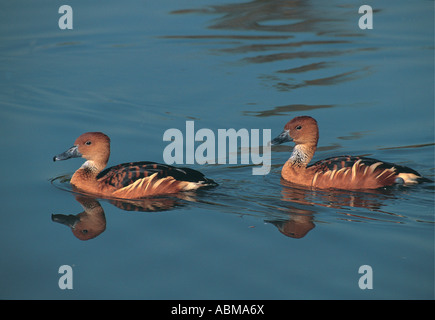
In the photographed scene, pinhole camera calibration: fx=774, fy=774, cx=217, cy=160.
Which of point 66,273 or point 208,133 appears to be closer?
point 66,273

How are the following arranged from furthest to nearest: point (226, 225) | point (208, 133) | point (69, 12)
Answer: point (69, 12) < point (208, 133) < point (226, 225)

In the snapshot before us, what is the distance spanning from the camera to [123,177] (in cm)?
998

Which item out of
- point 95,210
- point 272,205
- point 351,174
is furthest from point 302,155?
point 95,210

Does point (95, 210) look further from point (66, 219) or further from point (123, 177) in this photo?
point (123, 177)

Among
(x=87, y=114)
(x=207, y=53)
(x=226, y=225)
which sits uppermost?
(x=207, y=53)

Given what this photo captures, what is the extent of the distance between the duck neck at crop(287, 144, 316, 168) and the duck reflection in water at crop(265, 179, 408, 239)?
0.33 m

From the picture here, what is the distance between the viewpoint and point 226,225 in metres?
8.94

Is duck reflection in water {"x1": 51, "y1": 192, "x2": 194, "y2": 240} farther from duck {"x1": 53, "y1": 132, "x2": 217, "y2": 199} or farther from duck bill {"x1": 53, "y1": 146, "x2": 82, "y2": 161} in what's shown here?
duck bill {"x1": 53, "y1": 146, "x2": 82, "y2": 161}

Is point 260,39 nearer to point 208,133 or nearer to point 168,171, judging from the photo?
point 208,133

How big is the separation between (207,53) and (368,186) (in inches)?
256

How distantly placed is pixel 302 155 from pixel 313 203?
1.44 m

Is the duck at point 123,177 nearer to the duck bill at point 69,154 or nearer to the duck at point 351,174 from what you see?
the duck bill at point 69,154

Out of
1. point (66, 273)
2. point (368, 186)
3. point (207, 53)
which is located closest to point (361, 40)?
point (207, 53)

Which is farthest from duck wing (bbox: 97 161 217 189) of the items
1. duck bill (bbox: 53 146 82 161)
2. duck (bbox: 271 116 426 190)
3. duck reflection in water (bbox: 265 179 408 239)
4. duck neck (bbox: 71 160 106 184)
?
duck (bbox: 271 116 426 190)
